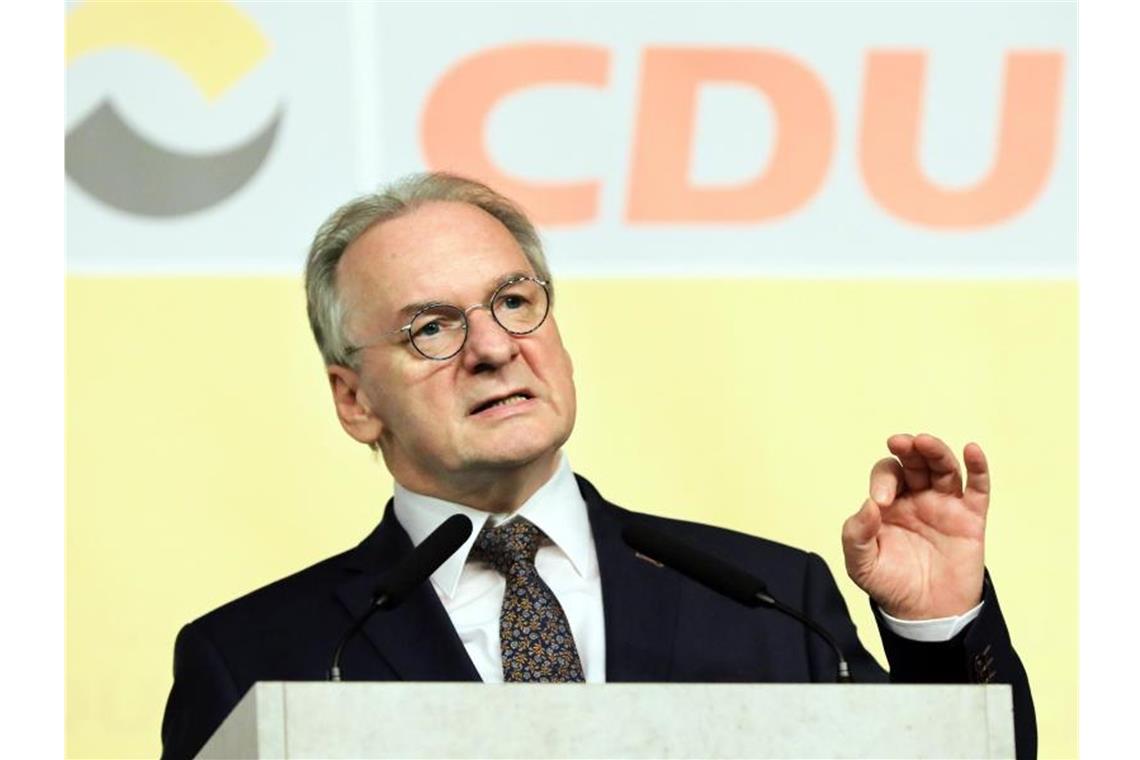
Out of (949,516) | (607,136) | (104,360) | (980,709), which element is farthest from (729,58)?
(980,709)

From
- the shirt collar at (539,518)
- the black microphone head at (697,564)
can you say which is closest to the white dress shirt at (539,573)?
the shirt collar at (539,518)

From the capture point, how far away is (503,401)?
3.31 metres

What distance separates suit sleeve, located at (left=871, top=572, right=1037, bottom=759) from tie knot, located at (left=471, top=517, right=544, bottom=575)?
517mm

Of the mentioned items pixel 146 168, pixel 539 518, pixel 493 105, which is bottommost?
pixel 539 518

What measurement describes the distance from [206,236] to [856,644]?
1295 millimetres

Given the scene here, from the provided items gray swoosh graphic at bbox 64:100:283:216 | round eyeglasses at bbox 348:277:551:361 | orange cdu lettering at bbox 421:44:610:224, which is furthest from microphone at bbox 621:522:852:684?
gray swoosh graphic at bbox 64:100:283:216

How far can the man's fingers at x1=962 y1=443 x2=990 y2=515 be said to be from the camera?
9.41 ft

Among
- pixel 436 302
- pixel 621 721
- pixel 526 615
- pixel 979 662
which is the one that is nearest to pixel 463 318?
pixel 436 302

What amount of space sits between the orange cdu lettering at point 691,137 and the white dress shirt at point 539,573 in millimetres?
774

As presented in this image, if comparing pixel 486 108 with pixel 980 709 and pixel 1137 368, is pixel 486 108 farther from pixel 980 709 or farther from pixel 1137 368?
pixel 980 709

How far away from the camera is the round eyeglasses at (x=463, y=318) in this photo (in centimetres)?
335

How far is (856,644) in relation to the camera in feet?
10.6

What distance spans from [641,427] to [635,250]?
0.90ft

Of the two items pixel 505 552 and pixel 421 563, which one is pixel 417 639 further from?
pixel 421 563
